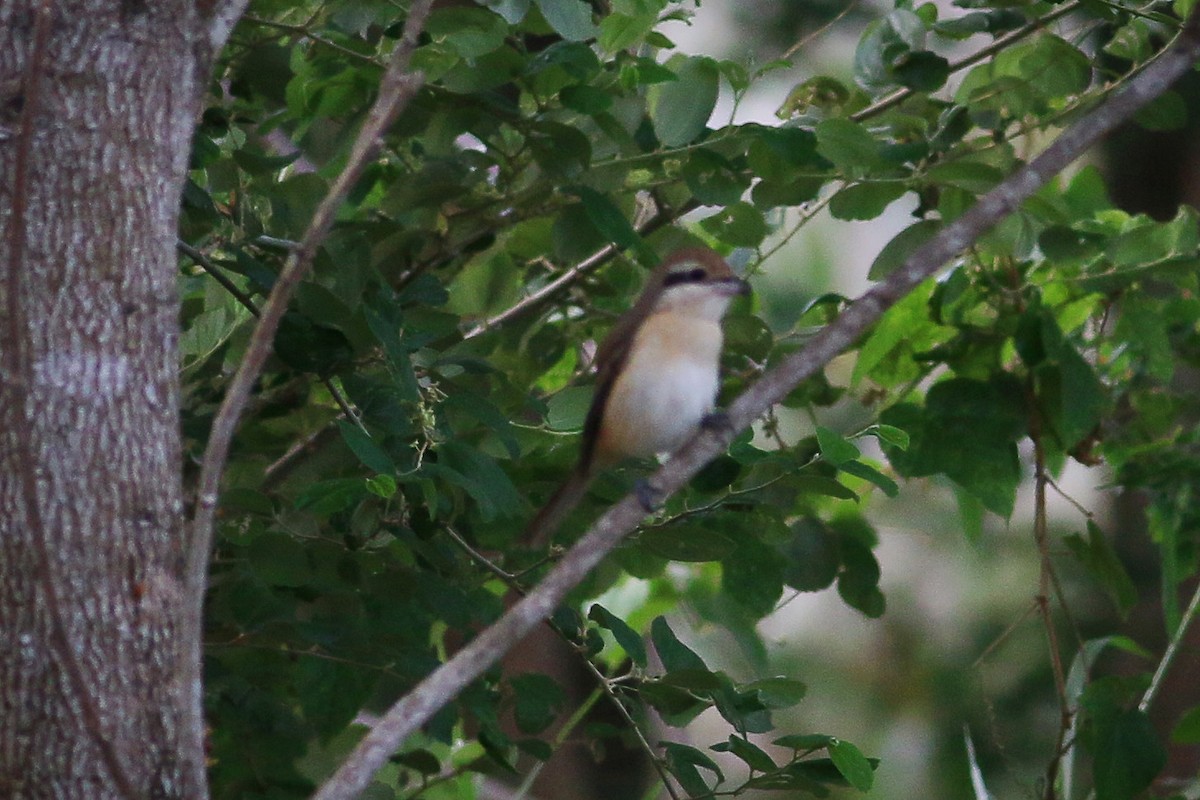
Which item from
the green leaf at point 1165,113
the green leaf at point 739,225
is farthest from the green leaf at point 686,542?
the green leaf at point 1165,113

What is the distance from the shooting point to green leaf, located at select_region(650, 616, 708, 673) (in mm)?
2584

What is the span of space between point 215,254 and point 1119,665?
161 inches

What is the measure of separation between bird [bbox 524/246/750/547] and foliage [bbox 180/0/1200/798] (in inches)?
3.1

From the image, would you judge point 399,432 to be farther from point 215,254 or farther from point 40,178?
point 40,178

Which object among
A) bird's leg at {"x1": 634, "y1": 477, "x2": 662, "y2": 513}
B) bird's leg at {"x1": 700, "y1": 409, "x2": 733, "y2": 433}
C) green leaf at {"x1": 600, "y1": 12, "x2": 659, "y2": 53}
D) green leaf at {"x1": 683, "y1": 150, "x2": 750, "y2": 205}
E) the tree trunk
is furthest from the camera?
green leaf at {"x1": 683, "y1": 150, "x2": 750, "y2": 205}

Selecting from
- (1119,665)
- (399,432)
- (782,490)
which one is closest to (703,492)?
(782,490)

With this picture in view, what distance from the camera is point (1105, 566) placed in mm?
3525

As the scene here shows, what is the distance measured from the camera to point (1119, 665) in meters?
5.41

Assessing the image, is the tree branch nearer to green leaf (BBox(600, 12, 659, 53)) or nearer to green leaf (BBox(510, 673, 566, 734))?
green leaf (BBox(600, 12, 659, 53))

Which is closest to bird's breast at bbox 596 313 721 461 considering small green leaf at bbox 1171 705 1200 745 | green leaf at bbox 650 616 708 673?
green leaf at bbox 650 616 708 673

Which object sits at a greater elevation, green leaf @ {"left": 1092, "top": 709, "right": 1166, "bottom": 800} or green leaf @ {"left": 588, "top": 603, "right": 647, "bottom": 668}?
green leaf @ {"left": 588, "top": 603, "right": 647, "bottom": 668}

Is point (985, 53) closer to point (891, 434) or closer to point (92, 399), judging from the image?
point (891, 434)

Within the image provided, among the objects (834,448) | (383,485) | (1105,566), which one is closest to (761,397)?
(834,448)

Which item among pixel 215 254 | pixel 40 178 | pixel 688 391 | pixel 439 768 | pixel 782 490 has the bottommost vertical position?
pixel 439 768
